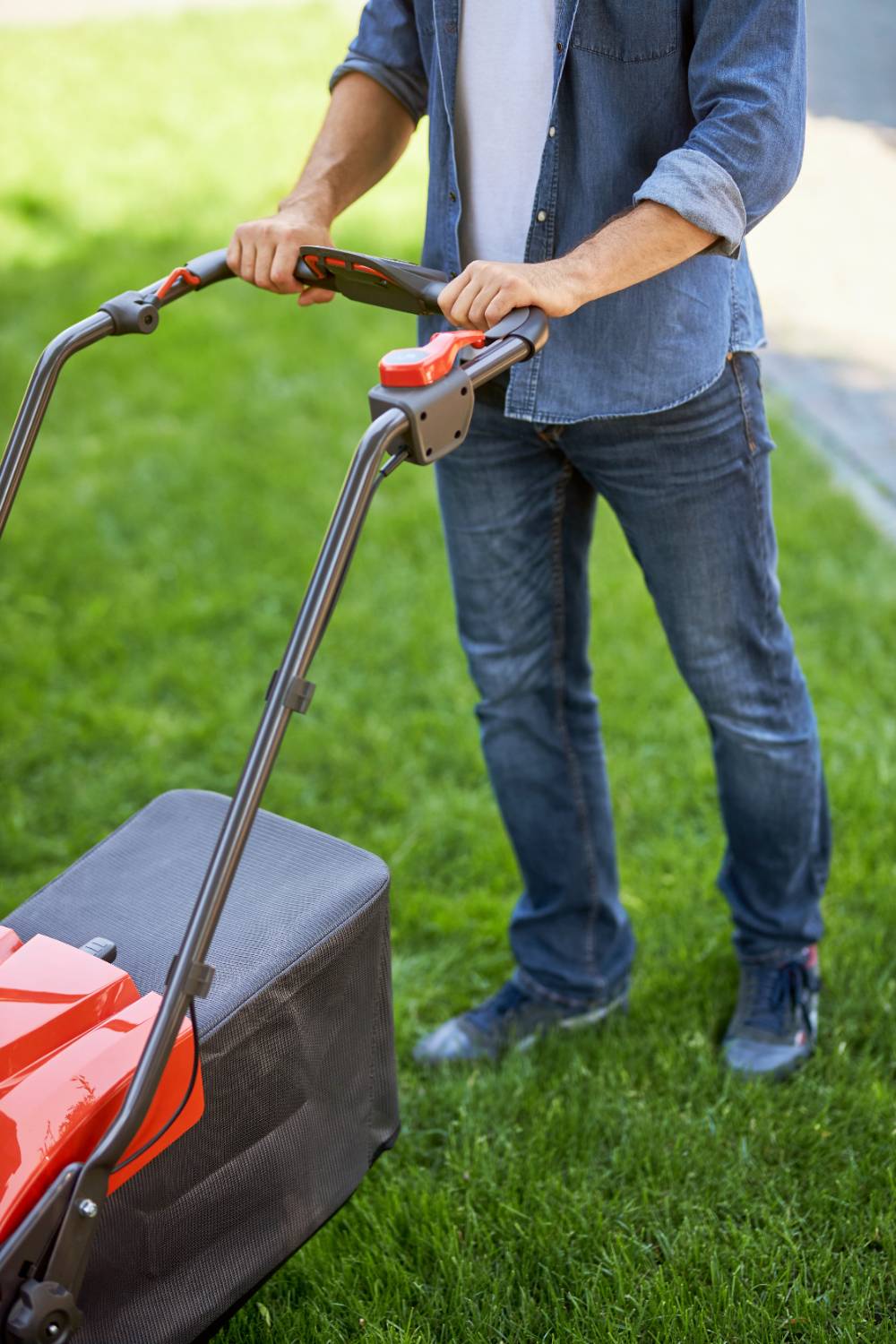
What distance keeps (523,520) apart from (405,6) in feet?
2.26

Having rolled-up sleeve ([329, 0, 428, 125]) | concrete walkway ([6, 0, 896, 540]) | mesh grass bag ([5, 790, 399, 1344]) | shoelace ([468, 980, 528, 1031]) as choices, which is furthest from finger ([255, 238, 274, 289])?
concrete walkway ([6, 0, 896, 540])

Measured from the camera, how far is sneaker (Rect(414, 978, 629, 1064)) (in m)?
2.15

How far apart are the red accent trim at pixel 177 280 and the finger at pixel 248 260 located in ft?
0.19

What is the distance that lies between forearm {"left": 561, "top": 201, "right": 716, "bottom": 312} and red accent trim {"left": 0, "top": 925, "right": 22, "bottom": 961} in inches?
35.4

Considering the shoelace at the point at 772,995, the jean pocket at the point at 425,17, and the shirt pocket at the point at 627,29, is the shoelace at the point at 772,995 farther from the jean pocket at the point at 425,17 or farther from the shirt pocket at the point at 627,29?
the jean pocket at the point at 425,17

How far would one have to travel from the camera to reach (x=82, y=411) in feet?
14.4

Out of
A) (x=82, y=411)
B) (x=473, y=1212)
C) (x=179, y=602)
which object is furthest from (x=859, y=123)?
(x=473, y=1212)

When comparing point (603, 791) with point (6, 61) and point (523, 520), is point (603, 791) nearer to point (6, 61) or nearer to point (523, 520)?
point (523, 520)

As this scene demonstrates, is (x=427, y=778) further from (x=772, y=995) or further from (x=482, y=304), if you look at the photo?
(x=482, y=304)

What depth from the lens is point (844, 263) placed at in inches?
201

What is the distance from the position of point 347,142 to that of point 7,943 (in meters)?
1.12

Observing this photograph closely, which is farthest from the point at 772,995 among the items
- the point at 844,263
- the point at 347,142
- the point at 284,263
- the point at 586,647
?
the point at 844,263

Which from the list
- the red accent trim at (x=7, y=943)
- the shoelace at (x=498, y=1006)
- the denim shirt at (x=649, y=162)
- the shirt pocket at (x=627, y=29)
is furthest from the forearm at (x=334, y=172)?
the shoelace at (x=498, y=1006)

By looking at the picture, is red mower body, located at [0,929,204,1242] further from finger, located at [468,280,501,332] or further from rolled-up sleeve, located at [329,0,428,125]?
rolled-up sleeve, located at [329,0,428,125]
